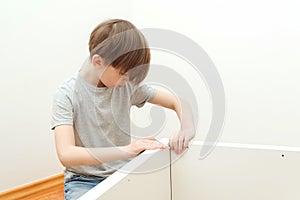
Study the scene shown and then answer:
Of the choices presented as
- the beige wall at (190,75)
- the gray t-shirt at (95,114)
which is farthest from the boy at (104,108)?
the beige wall at (190,75)

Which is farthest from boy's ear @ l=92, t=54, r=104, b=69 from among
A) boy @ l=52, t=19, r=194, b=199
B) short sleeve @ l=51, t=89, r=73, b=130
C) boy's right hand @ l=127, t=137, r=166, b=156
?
boy's right hand @ l=127, t=137, r=166, b=156

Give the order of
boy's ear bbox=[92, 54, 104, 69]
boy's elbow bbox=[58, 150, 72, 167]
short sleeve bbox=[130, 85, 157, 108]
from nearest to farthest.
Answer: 1. boy's elbow bbox=[58, 150, 72, 167]
2. boy's ear bbox=[92, 54, 104, 69]
3. short sleeve bbox=[130, 85, 157, 108]

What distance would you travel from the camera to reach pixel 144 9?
1.71 meters

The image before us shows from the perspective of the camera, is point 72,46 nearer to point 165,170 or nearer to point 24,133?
point 24,133

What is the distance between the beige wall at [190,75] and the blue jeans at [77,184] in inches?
22.4

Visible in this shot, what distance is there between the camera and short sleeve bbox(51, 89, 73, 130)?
795mm

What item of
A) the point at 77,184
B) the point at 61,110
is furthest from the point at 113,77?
the point at 77,184

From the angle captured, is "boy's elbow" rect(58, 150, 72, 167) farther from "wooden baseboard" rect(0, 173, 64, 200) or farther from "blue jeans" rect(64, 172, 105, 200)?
"wooden baseboard" rect(0, 173, 64, 200)

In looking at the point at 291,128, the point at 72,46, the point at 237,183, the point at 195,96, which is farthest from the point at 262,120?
the point at 72,46

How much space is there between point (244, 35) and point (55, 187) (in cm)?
113

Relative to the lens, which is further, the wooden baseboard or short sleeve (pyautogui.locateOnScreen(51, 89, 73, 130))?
the wooden baseboard

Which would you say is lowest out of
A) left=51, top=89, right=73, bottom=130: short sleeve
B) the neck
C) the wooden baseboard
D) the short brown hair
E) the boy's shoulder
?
the wooden baseboard

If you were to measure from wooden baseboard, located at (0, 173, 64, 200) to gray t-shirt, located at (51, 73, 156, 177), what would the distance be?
23.5 inches

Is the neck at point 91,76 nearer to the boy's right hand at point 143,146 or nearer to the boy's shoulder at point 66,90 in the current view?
the boy's shoulder at point 66,90
